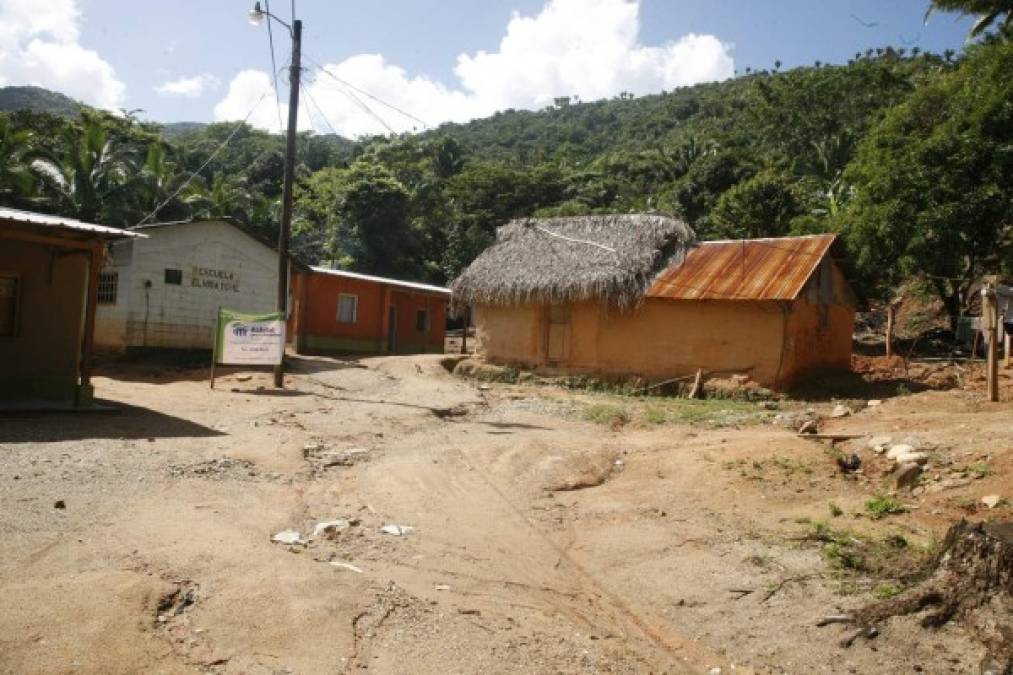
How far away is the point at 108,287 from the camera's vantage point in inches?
770

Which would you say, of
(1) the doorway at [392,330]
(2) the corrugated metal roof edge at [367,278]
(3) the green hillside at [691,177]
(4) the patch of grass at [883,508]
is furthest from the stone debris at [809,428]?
(1) the doorway at [392,330]

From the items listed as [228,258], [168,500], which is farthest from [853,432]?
[228,258]

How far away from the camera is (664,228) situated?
19.4 meters

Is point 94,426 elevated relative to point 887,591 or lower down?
lower down

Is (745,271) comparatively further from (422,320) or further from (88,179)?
(88,179)

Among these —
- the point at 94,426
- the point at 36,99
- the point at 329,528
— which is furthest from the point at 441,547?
the point at 36,99

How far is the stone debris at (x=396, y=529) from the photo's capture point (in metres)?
6.41

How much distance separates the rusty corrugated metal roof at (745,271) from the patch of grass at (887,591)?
36.3ft

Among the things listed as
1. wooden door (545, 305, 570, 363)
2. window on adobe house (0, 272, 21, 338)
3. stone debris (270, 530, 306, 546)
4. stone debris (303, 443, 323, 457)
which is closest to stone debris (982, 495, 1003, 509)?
stone debris (270, 530, 306, 546)

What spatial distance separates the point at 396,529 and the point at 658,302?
1209cm

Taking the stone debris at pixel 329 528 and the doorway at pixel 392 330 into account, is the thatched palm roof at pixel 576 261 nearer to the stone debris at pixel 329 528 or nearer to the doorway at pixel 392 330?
the doorway at pixel 392 330

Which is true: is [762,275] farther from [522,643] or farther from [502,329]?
[522,643]

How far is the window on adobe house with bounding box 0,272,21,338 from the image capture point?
11.7m

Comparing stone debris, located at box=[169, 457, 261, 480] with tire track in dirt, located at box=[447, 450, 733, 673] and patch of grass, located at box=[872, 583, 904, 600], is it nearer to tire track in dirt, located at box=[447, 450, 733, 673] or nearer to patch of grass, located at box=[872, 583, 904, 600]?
tire track in dirt, located at box=[447, 450, 733, 673]
